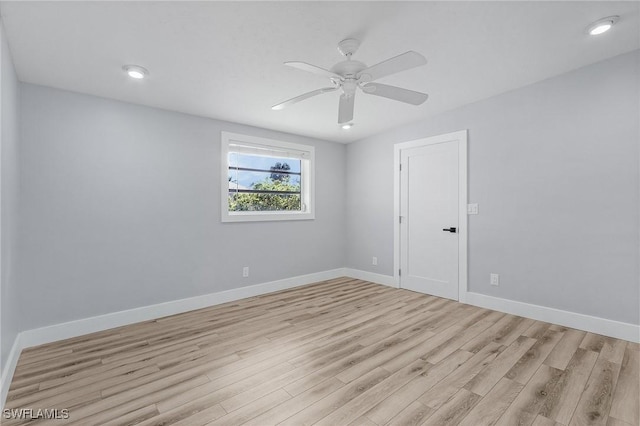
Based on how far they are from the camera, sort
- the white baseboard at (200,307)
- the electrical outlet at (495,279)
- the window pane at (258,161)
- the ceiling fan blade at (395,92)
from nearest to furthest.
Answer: the ceiling fan blade at (395,92) → the white baseboard at (200,307) → the electrical outlet at (495,279) → the window pane at (258,161)

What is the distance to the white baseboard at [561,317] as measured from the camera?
2566mm

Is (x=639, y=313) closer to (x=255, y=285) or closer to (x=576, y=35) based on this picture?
(x=576, y=35)

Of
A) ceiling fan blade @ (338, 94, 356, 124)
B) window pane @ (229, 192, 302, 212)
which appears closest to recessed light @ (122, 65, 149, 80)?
ceiling fan blade @ (338, 94, 356, 124)

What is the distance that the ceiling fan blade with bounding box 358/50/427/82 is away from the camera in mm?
1793

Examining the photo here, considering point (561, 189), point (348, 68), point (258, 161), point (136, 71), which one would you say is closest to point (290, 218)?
point (258, 161)

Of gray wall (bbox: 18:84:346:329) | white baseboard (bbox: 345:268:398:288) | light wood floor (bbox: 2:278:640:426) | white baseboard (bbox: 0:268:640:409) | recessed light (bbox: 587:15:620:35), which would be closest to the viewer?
light wood floor (bbox: 2:278:640:426)

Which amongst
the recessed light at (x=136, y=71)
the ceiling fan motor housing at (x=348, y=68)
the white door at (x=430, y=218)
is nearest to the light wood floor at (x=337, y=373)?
the white door at (x=430, y=218)

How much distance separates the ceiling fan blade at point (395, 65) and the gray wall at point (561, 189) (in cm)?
204

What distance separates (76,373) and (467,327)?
3.37m

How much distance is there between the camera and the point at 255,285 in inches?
165

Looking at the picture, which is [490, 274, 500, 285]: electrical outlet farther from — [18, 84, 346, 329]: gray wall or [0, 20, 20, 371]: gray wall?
[0, 20, 20, 371]: gray wall

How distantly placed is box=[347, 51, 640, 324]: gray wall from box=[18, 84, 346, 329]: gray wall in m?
2.94

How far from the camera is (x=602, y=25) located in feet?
6.76

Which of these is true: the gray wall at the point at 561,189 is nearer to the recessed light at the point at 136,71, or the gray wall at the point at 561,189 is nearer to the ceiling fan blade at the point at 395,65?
the ceiling fan blade at the point at 395,65
